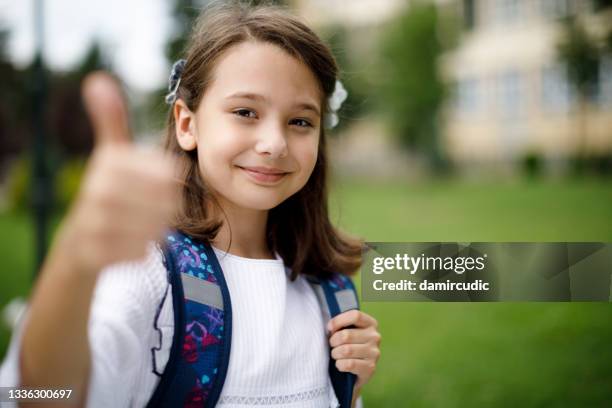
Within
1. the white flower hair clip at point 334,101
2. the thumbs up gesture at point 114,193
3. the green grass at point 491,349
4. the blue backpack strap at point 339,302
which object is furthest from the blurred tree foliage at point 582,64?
the thumbs up gesture at point 114,193

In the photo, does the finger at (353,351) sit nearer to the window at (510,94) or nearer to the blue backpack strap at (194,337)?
the blue backpack strap at (194,337)

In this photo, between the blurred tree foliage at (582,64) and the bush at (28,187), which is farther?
the blurred tree foliage at (582,64)

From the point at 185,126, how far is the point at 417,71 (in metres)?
13.3

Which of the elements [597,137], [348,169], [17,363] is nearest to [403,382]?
[17,363]

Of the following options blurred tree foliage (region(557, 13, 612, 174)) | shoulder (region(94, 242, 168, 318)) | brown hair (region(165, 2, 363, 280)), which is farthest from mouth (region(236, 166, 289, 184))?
blurred tree foliage (region(557, 13, 612, 174))

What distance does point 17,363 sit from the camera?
2.02 ft

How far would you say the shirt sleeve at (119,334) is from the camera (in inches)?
26.1

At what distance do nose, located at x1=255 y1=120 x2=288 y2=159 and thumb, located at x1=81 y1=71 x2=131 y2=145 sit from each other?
1.31 feet

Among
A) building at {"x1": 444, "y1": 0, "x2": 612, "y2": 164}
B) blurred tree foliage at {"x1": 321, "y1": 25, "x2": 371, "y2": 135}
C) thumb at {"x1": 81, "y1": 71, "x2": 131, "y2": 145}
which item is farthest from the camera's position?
building at {"x1": 444, "y1": 0, "x2": 612, "y2": 164}

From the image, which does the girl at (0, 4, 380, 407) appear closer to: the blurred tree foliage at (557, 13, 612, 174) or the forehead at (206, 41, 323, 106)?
the forehead at (206, 41, 323, 106)

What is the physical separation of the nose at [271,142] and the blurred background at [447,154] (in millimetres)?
322

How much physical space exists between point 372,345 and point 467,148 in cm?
1547

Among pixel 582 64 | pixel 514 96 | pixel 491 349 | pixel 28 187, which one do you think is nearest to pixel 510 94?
pixel 514 96

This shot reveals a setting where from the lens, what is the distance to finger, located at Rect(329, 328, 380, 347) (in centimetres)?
99
